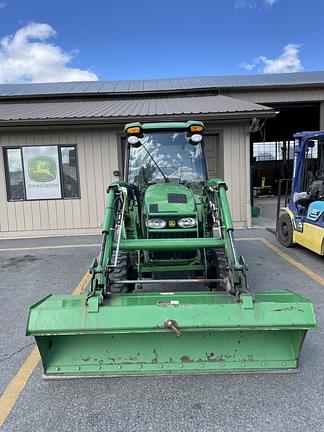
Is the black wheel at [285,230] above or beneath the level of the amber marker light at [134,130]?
beneath

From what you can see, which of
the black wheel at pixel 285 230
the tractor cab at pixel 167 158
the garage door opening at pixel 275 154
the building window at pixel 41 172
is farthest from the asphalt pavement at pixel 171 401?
the garage door opening at pixel 275 154

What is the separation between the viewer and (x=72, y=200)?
9.58m

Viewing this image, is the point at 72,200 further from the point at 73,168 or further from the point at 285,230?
the point at 285,230

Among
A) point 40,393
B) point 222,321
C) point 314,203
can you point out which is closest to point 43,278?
point 40,393

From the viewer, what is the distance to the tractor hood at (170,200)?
4.05 meters

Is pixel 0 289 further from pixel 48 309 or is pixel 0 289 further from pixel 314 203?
pixel 314 203

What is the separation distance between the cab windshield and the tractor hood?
554mm

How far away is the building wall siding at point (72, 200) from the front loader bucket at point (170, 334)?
681 cm

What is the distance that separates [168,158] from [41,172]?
5.59 meters

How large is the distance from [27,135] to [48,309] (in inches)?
303

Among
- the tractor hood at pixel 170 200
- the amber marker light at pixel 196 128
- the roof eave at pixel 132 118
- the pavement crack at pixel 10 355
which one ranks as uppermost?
the roof eave at pixel 132 118

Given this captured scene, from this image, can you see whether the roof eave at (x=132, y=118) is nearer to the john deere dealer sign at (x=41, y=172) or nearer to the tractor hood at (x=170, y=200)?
the john deere dealer sign at (x=41, y=172)

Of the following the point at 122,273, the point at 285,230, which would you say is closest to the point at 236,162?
the point at 285,230

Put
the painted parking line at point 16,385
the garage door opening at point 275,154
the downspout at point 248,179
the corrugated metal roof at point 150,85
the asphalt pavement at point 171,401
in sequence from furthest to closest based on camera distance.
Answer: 1. the garage door opening at point 275,154
2. the corrugated metal roof at point 150,85
3. the downspout at point 248,179
4. the painted parking line at point 16,385
5. the asphalt pavement at point 171,401
